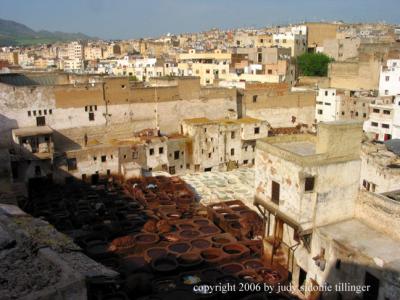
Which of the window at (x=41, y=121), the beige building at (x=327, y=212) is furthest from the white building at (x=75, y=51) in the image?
the beige building at (x=327, y=212)

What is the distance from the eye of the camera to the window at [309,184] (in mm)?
15594

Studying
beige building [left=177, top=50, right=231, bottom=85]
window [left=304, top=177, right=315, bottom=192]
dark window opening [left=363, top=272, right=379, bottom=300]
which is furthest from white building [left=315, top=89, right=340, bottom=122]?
dark window opening [left=363, top=272, right=379, bottom=300]

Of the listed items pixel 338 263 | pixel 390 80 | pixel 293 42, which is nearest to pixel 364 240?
pixel 338 263

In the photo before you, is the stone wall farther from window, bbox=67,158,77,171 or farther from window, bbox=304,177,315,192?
window, bbox=67,158,77,171

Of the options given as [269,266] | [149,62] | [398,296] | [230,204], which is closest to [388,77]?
[230,204]

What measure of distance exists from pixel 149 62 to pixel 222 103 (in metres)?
35.2

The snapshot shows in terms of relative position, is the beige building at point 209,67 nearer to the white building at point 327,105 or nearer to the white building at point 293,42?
the white building at point 293,42

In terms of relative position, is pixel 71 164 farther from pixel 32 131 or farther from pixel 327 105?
pixel 327 105

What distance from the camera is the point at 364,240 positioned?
585 inches

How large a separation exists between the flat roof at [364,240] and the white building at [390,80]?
3037 centimetres

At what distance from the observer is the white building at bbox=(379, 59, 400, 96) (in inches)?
1658

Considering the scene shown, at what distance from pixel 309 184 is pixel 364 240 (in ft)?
8.92

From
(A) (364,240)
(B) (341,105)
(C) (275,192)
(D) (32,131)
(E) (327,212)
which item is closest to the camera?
(A) (364,240)

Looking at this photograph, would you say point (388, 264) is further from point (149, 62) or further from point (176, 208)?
point (149, 62)
